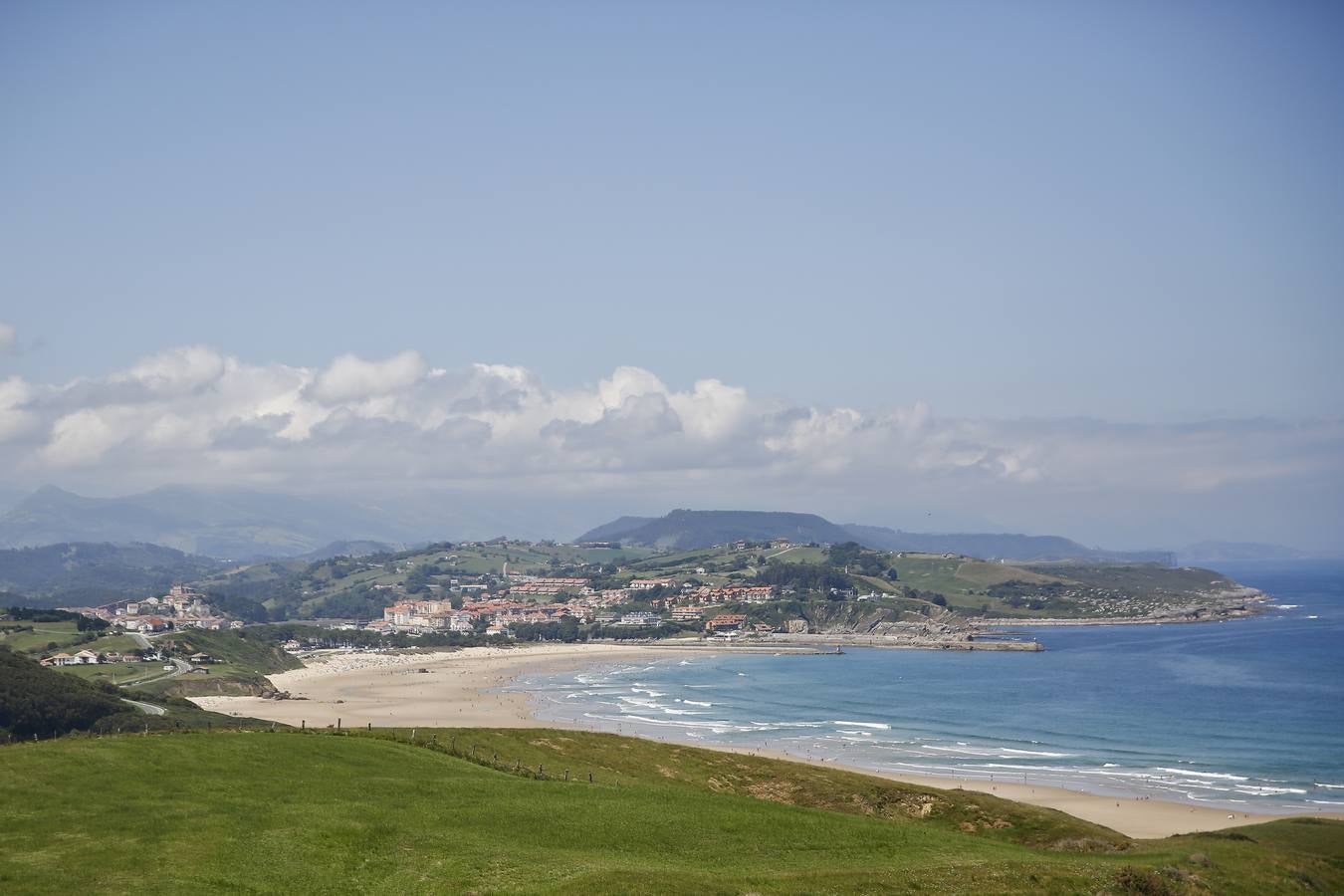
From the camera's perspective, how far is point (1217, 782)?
82.9m

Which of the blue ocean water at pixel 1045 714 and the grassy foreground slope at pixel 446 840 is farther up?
the grassy foreground slope at pixel 446 840

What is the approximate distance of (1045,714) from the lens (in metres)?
121

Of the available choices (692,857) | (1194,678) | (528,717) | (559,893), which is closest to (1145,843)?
(692,857)

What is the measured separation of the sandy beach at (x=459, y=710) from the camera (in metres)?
69.6

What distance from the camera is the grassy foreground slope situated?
2797cm

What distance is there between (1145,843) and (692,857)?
68.7 ft

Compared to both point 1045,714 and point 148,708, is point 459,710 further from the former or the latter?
point 1045,714

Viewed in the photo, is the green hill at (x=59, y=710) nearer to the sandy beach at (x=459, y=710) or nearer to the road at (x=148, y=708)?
the road at (x=148, y=708)

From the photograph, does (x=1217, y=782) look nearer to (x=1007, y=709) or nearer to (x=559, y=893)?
(x=1007, y=709)

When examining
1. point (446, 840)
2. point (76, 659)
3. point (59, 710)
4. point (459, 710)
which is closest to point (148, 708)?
point (59, 710)

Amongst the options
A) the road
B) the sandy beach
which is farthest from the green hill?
the sandy beach

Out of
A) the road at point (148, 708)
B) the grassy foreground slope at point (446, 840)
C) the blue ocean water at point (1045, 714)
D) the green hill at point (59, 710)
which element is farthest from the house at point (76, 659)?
the grassy foreground slope at point (446, 840)

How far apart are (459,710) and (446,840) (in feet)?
324

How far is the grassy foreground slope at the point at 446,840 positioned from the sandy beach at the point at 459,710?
2694 cm
